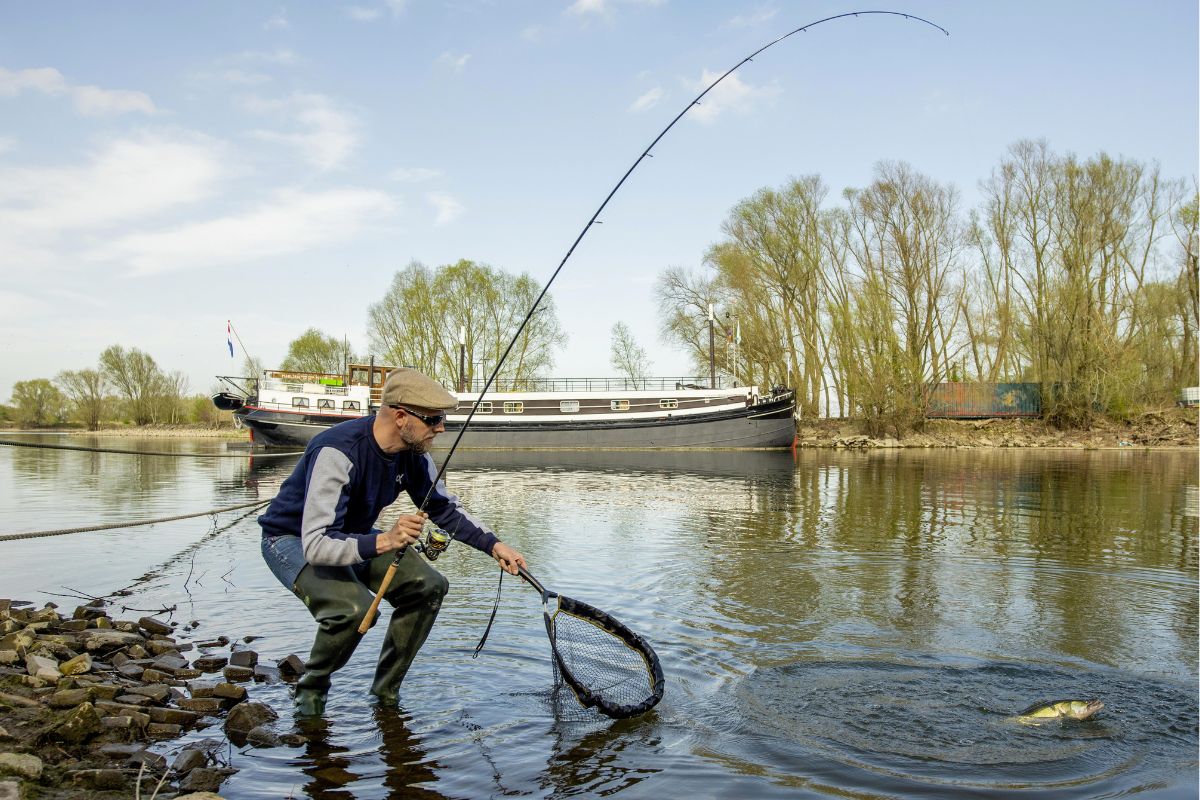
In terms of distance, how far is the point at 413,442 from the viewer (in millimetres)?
4852

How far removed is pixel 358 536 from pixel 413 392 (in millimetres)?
810

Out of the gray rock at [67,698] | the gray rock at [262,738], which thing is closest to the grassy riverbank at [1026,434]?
the gray rock at [262,738]

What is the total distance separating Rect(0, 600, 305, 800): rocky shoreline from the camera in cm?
395

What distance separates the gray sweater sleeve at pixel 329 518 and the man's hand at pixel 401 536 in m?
0.06

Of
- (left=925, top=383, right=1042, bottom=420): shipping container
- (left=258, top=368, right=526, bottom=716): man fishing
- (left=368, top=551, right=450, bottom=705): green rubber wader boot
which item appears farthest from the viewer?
(left=925, top=383, right=1042, bottom=420): shipping container

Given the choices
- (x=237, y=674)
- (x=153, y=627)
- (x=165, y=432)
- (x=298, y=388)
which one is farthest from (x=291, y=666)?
(x=165, y=432)

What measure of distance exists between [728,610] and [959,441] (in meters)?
41.9

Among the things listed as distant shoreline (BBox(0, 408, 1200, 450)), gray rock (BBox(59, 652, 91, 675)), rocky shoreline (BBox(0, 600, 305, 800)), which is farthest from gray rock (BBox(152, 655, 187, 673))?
distant shoreline (BBox(0, 408, 1200, 450))

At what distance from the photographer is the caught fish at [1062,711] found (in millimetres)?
4855

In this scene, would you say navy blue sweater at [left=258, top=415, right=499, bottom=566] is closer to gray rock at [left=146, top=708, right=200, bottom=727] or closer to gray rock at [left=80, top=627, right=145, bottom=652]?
gray rock at [left=146, top=708, right=200, bottom=727]

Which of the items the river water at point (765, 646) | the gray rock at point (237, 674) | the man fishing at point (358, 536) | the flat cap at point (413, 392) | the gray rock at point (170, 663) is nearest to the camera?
the river water at point (765, 646)

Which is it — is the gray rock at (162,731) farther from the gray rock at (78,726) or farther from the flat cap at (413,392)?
the flat cap at (413,392)

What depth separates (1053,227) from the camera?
46.2 metres

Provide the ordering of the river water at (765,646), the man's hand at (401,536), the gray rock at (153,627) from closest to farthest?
the river water at (765,646)
the man's hand at (401,536)
the gray rock at (153,627)
